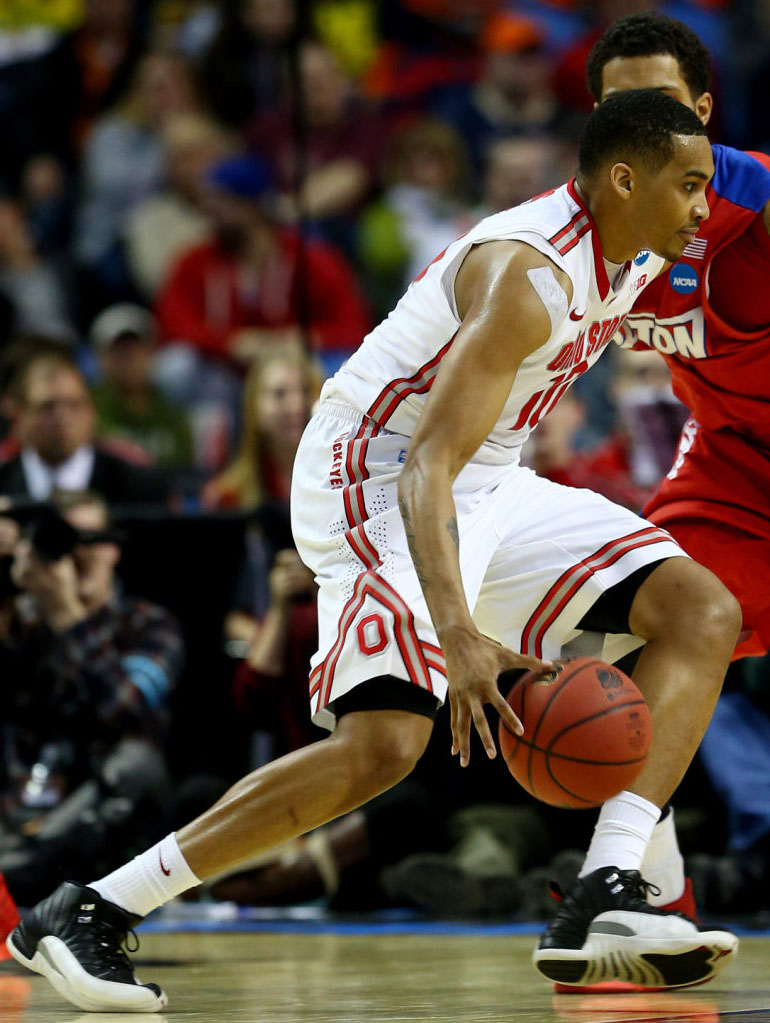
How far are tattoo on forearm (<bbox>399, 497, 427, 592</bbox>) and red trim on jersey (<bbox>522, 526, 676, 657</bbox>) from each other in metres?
0.60

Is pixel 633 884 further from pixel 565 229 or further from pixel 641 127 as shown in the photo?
pixel 641 127

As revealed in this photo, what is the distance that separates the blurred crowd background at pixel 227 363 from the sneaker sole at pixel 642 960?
2.09m

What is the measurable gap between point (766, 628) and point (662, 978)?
1.17m

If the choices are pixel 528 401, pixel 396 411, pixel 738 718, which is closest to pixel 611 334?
pixel 528 401

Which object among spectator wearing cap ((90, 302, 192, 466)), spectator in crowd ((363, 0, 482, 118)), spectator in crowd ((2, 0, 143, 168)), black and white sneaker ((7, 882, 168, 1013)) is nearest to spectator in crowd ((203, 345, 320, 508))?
spectator wearing cap ((90, 302, 192, 466))

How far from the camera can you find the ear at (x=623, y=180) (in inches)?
136

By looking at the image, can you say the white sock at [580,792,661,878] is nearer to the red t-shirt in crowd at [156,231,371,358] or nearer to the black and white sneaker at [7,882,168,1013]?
the black and white sneaker at [7,882,168,1013]

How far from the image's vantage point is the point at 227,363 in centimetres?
966

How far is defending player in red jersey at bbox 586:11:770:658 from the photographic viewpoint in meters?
3.94

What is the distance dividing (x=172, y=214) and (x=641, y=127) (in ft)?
25.0

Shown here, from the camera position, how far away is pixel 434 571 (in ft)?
10.2

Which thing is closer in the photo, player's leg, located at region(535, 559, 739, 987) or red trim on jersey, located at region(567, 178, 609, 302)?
player's leg, located at region(535, 559, 739, 987)

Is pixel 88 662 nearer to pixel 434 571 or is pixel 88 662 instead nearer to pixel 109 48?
pixel 434 571

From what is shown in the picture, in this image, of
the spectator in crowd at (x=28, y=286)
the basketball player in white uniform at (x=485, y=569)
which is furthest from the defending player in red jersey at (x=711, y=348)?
the spectator in crowd at (x=28, y=286)
